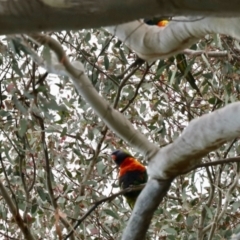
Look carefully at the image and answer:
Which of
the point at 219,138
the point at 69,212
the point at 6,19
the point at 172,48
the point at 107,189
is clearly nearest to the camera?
the point at 6,19

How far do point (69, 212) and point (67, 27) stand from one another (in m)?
1.43

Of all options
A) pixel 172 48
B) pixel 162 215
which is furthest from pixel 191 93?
pixel 172 48

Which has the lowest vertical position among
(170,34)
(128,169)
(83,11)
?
(83,11)

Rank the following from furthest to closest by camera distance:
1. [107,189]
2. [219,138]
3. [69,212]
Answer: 1. [107,189]
2. [69,212]
3. [219,138]

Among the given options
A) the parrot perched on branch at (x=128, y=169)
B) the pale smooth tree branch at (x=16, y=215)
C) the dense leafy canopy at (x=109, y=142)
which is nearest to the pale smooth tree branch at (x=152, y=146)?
the pale smooth tree branch at (x=16, y=215)

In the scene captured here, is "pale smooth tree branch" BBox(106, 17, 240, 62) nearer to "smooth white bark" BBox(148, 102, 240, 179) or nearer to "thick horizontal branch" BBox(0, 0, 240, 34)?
"smooth white bark" BBox(148, 102, 240, 179)

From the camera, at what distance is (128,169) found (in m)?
2.21

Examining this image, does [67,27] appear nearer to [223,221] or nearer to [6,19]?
[6,19]

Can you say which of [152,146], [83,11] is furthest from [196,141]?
[83,11]

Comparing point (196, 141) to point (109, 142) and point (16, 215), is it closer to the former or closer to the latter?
point (16, 215)

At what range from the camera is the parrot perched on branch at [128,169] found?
222 cm

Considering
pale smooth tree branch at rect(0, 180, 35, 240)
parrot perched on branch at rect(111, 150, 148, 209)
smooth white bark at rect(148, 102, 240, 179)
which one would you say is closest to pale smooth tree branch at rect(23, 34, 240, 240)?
smooth white bark at rect(148, 102, 240, 179)

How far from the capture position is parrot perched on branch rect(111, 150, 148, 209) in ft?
7.27

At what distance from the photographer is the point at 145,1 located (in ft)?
1.76
